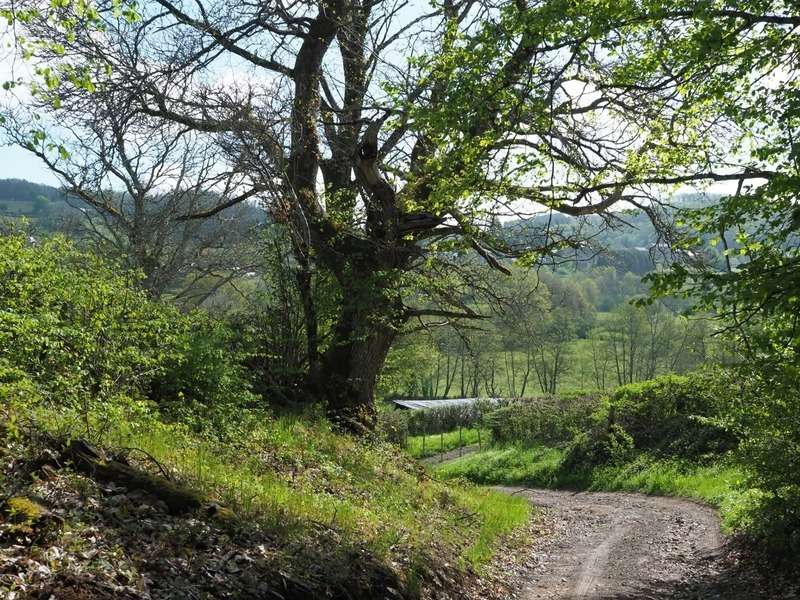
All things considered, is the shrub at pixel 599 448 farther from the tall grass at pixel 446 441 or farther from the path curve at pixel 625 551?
the tall grass at pixel 446 441

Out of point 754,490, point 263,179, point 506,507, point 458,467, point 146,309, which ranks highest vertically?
point 263,179

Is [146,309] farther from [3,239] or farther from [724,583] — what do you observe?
[724,583]

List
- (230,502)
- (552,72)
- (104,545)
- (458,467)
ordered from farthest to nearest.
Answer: (458,467) < (552,72) < (230,502) < (104,545)

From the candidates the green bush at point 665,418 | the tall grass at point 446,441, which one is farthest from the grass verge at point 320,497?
the tall grass at point 446,441

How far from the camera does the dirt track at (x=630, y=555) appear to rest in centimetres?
912

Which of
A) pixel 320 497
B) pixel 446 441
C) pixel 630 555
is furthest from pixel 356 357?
pixel 446 441

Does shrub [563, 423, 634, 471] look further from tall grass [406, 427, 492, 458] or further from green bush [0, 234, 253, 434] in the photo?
green bush [0, 234, 253, 434]

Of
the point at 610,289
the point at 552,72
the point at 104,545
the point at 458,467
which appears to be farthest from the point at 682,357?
the point at 610,289

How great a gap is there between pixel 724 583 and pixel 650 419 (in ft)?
51.7

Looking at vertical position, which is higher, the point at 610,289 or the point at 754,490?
the point at 610,289

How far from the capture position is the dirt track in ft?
29.9

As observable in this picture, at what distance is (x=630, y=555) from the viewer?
1162 cm

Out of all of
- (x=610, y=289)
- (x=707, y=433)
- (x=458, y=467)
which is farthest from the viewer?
(x=610, y=289)

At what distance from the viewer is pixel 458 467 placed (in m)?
28.8
